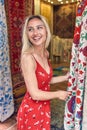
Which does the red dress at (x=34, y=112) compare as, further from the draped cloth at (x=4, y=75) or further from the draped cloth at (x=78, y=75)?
the draped cloth at (x=4, y=75)

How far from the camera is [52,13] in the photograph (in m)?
9.26

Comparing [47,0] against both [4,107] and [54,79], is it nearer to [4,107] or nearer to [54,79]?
[4,107]

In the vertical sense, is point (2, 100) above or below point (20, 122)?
below

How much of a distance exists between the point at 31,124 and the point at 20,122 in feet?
0.25

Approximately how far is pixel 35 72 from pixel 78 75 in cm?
52

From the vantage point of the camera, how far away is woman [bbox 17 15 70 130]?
1237 millimetres

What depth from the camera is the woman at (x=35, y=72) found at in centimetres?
124

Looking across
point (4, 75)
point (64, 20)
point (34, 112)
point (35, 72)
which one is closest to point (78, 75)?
point (35, 72)

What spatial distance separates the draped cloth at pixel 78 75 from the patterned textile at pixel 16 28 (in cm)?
265

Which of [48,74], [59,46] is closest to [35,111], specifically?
[48,74]

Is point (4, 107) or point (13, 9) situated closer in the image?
Result: point (4, 107)

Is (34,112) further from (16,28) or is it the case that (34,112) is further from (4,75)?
(16,28)

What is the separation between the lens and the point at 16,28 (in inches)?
148

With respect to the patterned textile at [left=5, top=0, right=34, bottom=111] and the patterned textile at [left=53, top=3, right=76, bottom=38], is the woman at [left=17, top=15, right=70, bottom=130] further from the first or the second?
the patterned textile at [left=53, top=3, right=76, bottom=38]
